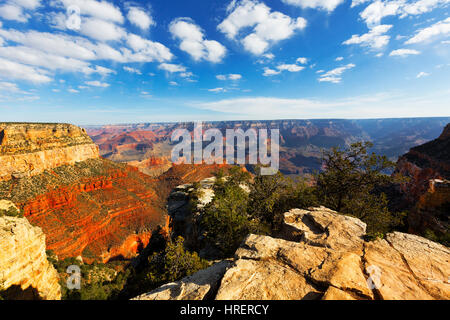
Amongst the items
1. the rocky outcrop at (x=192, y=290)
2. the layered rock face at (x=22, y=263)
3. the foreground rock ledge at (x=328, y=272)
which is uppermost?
the foreground rock ledge at (x=328, y=272)

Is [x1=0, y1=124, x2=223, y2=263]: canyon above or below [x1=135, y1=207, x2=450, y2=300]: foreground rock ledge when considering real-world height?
below

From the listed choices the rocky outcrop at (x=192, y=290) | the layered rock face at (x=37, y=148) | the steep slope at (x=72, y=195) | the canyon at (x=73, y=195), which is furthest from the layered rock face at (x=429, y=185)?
the layered rock face at (x=37, y=148)

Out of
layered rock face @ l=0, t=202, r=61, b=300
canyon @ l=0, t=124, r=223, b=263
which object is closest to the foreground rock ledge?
layered rock face @ l=0, t=202, r=61, b=300

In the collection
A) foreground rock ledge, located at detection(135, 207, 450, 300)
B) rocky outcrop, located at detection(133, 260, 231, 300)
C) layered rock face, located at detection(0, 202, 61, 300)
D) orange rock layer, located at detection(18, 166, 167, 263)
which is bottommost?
orange rock layer, located at detection(18, 166, 167, 263)

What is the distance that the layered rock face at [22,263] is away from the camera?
18031 millimetres

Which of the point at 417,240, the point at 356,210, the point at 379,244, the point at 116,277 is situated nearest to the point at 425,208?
the point at 356,210

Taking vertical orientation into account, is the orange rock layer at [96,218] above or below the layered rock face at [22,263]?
below

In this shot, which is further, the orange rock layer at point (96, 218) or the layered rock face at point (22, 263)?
the orange rock layer at point (96, 218)

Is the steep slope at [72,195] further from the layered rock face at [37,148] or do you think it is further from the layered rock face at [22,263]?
the layered rock face at [22,263]

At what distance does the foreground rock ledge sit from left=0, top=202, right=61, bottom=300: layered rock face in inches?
896

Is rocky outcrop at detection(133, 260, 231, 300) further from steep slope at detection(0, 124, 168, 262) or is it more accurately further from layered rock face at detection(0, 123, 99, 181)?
layered rock face at detection(0, 123, 99, 181)

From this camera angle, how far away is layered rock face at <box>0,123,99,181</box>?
156 ft

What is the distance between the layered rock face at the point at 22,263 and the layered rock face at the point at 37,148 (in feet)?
139

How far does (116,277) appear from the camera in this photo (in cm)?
3897
